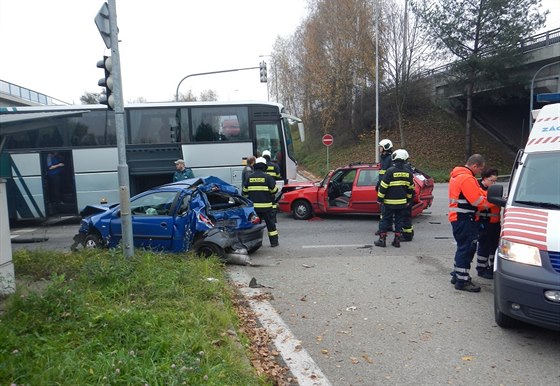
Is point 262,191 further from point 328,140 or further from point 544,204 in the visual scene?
point 328,140

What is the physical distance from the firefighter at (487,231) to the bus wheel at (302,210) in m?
6.11

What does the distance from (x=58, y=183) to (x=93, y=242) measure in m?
5.77

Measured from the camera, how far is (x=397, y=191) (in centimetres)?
858

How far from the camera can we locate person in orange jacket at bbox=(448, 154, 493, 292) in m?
5.75

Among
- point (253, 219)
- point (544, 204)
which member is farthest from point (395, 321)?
point (253, 219)

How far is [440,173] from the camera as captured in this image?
2747cm

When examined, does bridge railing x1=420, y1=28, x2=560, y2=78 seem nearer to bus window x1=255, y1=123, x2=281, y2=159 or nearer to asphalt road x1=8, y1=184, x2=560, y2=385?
bus window x1=255, y1=123, x2=281, y2=159

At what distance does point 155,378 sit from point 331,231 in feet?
25.7

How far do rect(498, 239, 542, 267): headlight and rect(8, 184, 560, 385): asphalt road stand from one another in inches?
34.7

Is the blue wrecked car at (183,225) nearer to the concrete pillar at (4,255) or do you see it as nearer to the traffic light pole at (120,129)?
the traffic light pole at (120,129)

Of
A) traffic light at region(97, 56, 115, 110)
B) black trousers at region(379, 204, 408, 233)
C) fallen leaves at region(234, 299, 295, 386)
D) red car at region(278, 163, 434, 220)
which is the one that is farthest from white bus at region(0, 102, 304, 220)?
fallen leaves at region(234, 299, 295, 386)

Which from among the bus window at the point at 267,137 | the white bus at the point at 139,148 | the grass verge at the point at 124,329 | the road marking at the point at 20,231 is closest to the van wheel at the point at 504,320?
the grass verge at the point at 124,329

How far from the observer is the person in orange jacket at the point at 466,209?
18.9ft

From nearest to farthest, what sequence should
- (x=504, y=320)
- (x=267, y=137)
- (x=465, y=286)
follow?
(x=504, y=320) < (x=465, y=286) < (x=267, y=137)
